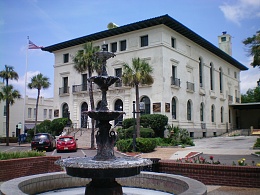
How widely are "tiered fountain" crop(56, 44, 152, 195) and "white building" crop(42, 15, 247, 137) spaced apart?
24324mm

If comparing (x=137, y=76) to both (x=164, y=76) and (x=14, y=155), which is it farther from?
(x=14, y=155)

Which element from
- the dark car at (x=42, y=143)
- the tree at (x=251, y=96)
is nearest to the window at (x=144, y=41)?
the dark car at (x=42, y=143)

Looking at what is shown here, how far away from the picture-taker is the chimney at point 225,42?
55812 millimetres

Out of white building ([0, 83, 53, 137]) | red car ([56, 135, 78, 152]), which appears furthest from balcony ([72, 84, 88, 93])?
white building ([0, 83, 53, 137])

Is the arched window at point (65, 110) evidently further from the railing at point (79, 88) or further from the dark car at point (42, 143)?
the dark car at point (42, 143)

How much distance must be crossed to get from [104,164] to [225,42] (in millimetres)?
55102

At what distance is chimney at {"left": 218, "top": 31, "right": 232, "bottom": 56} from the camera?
55812mm

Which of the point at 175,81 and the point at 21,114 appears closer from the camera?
the point at 175,81

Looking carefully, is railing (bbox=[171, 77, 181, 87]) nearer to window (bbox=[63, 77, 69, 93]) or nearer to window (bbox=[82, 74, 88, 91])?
window (bbox=[82, 74, 88, 91])

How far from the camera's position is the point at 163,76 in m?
32.2

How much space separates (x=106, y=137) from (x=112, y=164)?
1316mm

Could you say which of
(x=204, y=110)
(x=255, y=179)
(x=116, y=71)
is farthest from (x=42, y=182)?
(x=204, y=110)

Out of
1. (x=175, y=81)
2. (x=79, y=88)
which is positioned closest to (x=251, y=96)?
(x=175, y=81)

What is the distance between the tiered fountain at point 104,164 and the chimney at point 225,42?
5181 centimetres
